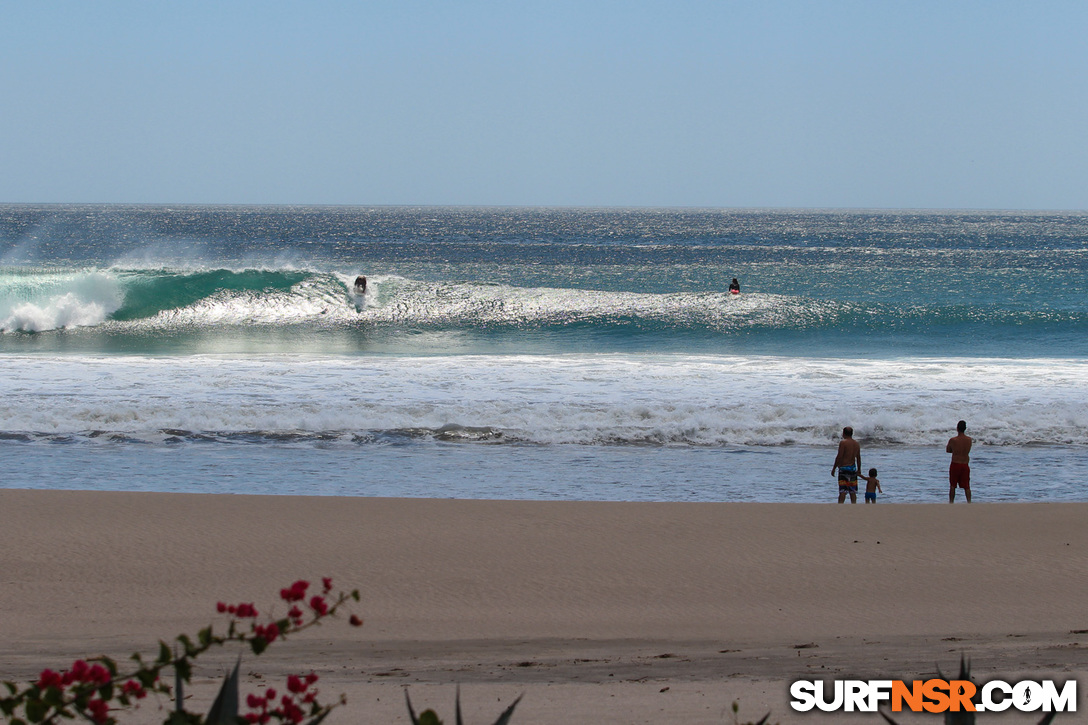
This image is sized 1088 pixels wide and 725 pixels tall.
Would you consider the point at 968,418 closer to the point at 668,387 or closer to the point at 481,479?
the point at 668,387

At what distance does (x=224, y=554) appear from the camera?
23.9 ft

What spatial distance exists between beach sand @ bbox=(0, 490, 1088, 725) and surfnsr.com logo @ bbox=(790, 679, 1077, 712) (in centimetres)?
8

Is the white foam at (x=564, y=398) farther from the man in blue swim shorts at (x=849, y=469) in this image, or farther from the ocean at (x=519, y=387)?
the man in blue swim shorts at (x=849, y=469)

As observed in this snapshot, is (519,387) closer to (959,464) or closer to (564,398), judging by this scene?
(564,398)

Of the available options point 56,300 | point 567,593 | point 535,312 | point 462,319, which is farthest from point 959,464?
point 56,300

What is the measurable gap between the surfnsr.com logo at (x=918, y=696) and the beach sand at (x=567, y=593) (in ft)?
0.26

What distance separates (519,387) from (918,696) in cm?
1230

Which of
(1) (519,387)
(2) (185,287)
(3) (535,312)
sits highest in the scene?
(2) (185,287)

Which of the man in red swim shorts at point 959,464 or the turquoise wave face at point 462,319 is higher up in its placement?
the turquoise wave face at point 462,319

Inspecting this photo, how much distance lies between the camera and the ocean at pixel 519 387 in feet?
35.7

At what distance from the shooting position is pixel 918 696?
4297 mm

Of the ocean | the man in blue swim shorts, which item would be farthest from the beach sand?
the ocean

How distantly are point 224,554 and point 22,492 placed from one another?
299cm

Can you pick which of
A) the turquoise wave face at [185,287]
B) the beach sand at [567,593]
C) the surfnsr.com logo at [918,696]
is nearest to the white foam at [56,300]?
the turquoise wave face at [185,287]
